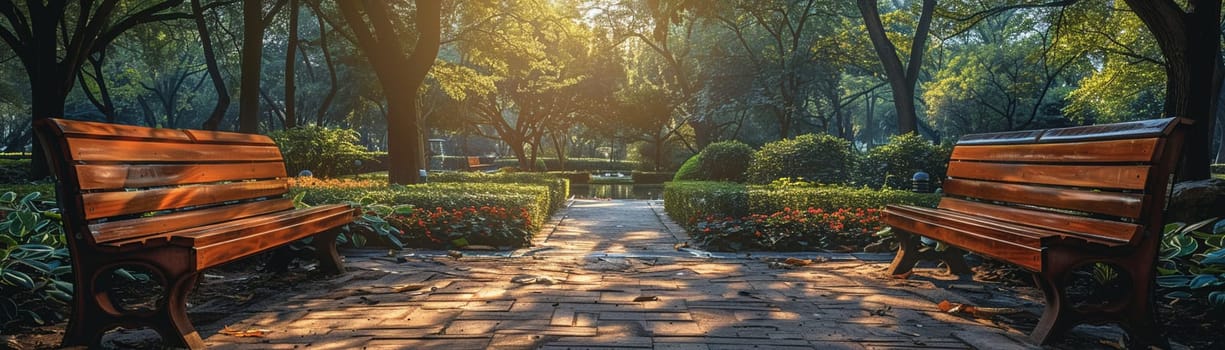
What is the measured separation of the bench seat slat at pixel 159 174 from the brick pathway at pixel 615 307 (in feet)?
2.76

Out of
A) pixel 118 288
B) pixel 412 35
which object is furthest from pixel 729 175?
pixel 118 288

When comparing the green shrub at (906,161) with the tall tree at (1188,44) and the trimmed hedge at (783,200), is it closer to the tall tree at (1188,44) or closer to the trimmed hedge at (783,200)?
the trimmed hedge at (783,200)

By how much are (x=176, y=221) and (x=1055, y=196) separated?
5.10 m

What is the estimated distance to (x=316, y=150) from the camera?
53.3ft

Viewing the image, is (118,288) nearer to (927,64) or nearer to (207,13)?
(207,13)

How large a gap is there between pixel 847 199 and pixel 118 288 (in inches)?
301

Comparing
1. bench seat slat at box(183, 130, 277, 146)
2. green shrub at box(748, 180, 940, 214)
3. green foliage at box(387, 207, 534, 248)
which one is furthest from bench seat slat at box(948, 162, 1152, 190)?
bench seat slat at box(183, 130, 277, 146)

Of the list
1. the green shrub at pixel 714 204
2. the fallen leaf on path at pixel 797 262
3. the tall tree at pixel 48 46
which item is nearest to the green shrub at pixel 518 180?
the green shrub at pixel 714 204

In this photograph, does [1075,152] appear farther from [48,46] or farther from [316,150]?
[48,46]

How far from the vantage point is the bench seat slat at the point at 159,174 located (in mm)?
3143

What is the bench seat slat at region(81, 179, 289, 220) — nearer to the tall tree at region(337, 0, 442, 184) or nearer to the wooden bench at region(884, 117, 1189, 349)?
the wooden bench at region(884, 117, 1189, 349)

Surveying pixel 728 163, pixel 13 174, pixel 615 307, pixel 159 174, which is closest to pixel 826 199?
pixel 615 307

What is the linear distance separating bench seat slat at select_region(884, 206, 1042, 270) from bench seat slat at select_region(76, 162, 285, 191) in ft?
14.6

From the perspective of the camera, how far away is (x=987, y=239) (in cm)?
380
